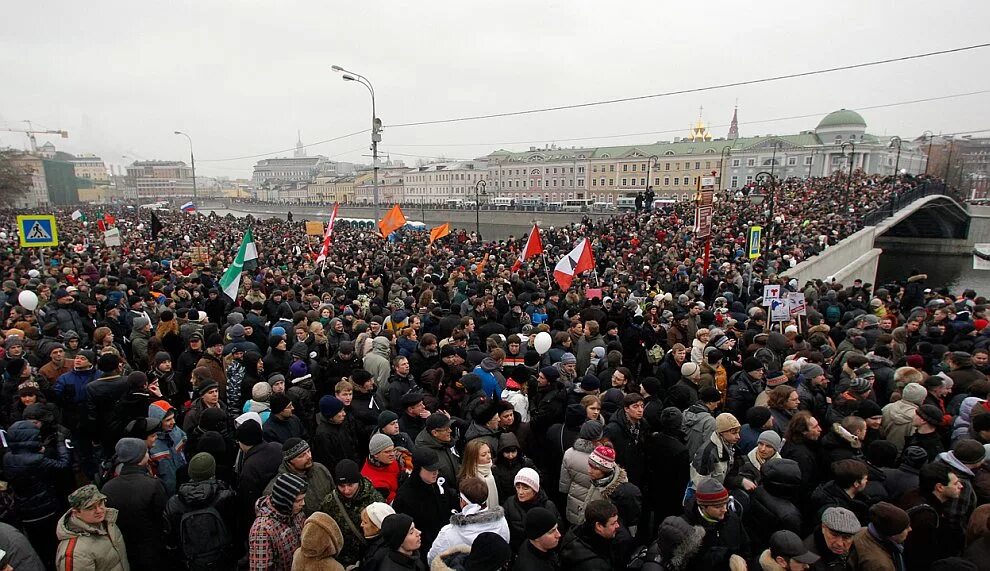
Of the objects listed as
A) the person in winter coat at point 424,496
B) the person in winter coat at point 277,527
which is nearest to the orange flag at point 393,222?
the person in winter coat at point 424,496

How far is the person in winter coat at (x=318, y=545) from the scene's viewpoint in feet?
8.87

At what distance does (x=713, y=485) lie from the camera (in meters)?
3.05

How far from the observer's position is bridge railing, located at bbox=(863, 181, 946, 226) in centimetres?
2833

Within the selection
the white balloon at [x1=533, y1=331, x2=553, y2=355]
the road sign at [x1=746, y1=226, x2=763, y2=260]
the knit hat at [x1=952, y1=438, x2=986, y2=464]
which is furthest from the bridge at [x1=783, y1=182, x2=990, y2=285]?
the knit hat at [x1=952, y1=438, x2=986, y2=464]

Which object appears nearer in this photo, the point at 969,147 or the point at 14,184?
the point at 14,184

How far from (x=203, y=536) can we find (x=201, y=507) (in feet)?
0.58

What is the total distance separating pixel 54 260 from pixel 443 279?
13482 mm

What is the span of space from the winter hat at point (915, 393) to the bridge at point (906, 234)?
13.3m

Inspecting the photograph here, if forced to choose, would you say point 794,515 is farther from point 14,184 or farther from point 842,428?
point 14,184

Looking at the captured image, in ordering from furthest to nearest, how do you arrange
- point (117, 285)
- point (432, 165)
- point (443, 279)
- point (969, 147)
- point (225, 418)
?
point (969, 147)
point (432, 165)
point (443, 279)
point (117, 285)
point (225, 418)

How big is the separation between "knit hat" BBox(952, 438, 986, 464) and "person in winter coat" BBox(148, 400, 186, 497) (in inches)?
225

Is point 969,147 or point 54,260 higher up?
point 969,147

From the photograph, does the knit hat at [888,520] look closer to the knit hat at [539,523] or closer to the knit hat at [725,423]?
the knit hat at [725,423]

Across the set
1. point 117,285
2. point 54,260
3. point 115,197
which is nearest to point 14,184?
point 54,260
